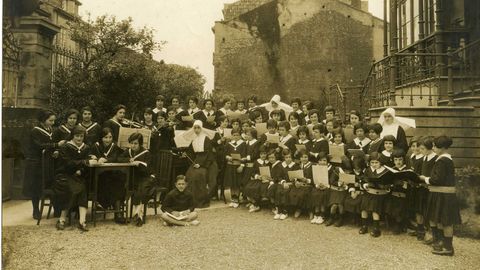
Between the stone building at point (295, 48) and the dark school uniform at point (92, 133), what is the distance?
11938mm

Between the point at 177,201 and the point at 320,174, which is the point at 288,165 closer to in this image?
the point at 320,174

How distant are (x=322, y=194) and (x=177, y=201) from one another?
1.98 m

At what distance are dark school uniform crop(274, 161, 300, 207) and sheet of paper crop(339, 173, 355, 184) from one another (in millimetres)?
819

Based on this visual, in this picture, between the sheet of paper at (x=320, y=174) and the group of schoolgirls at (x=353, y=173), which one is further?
the sheet of paper at (x=320, y=174)

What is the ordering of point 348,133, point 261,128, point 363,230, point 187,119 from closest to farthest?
1. point 363,230
2. point 348,133
3. point 261,128
4. point 187,119

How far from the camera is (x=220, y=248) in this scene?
4.51 metres

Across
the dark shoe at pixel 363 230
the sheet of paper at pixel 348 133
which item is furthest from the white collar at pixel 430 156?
the sheet of paper at pixel 348 133

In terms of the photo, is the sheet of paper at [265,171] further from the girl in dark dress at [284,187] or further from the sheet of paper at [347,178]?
the sheet of paper at [347,178]

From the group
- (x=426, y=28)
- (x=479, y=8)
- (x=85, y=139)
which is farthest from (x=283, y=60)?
(x=85, y=139)

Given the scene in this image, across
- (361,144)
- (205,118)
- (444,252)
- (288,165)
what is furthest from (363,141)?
(205,118)

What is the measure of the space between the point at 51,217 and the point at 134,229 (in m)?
1.41

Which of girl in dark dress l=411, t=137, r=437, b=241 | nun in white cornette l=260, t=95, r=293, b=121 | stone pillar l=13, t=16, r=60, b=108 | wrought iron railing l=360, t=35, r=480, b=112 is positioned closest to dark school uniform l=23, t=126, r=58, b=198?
stone pillar l=13, t=16, r=60, b=108

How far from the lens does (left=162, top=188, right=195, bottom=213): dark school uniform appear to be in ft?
18.6

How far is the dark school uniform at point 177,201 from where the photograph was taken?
5675 mm
